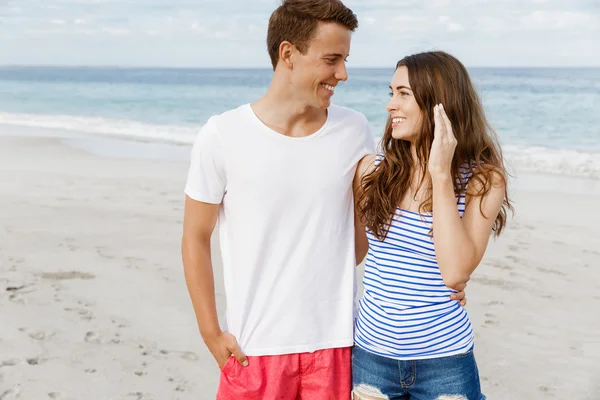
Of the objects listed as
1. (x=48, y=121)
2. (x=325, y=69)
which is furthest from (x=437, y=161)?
(x=48, y=121)

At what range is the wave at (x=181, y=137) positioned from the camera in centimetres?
1438

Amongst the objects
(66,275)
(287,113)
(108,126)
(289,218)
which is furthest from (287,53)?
Answer: (108,126)

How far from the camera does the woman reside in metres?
2.48

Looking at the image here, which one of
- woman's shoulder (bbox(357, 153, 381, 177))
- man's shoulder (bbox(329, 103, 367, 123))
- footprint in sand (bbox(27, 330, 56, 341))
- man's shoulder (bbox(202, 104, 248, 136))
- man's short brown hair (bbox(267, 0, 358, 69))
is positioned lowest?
footprint in sand (bbox(27, 330, 56, 341))

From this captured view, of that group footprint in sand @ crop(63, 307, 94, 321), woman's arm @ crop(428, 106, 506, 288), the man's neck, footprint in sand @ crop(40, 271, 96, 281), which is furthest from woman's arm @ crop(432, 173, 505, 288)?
footprint in sand @ crop(40, 271, 96, 281)

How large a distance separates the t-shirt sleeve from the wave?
5.76 meters

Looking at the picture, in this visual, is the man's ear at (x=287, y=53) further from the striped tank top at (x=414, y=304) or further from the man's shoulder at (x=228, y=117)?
the striped tank top at (x=414, y=304)

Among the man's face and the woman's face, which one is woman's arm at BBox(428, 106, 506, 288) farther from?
the man's face

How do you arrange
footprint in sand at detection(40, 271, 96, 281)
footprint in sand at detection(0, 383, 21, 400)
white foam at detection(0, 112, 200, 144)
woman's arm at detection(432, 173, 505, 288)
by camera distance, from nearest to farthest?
woman's arm at detection(432, 173, 505, 288) < footprint in sand at detection(0, 383, 21, 400) < footprint in sand at detection(40, 271, 96, 281) < white foam at detection(0, 112, 200, 144)

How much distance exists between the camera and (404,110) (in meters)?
2.66

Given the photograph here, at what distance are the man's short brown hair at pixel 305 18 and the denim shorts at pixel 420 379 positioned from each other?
1.22 meters

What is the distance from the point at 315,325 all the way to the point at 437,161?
776 millimetres

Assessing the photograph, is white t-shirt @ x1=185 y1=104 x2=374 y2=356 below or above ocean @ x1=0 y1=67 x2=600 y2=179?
above

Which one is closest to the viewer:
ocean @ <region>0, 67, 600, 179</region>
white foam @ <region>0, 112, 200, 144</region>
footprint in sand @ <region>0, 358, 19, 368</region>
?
footprint in sand @ <region>0, 358, 19, 368</region>
